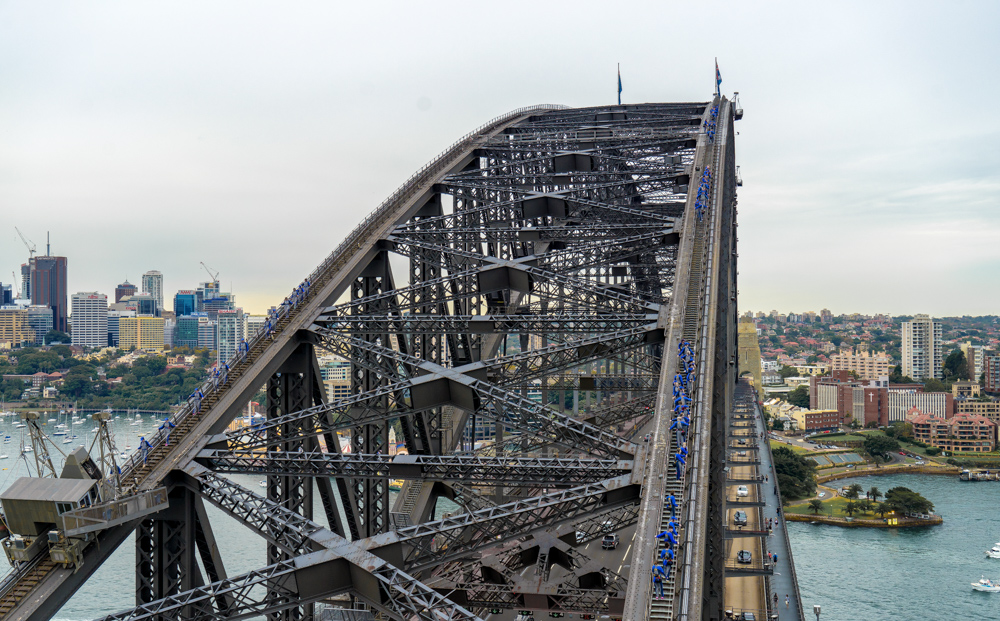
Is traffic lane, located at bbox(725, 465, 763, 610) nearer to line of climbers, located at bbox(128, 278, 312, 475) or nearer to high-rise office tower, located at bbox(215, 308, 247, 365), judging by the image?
line of climbers, located at bbox(128, 278, 312, 475)

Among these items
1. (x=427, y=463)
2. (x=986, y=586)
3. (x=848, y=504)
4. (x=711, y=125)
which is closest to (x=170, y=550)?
(x=427, y=463)

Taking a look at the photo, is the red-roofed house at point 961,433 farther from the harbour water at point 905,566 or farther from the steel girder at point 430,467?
the steel girder at point 430,467

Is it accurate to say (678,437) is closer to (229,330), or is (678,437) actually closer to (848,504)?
(848,504)

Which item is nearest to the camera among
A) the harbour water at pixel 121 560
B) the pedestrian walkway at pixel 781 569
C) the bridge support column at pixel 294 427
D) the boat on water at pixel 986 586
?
the bridge support column at pixel 294 427

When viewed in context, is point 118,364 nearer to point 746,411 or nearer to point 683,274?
point 746,411

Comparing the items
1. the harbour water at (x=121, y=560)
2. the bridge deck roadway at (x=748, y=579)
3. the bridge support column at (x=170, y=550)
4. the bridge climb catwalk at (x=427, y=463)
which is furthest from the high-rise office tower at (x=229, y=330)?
the bridge support column at (x=170, y=550)

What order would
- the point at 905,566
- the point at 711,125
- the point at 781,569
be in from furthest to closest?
the point at 905,566, the point at 781,569, the point at 711,125

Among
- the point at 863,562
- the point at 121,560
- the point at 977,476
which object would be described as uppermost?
the point at 121,560
